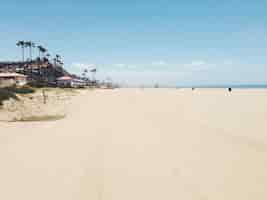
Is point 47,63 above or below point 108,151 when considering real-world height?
above

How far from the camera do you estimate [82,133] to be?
9.40m

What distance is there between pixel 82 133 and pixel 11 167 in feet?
13.3

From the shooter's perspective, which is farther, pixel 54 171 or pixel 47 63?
pixel 47 63

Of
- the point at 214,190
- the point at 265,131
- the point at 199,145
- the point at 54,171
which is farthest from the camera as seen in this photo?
the point at 265,131

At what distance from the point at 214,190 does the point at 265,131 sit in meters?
6.23

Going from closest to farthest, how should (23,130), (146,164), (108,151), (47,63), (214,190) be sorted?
1. (214,190)
2. (146,164)
3. (108,151)
4. (23,130)
5. (47,63)

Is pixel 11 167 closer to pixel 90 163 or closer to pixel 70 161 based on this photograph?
pixel 70 161

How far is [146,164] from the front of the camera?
570 centimetres

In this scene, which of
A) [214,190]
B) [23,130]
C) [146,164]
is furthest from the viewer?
[23,130]

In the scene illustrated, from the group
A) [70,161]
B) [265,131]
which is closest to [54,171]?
[70,161]

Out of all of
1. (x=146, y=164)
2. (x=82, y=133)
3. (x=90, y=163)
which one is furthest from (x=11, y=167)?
(x=82, y=133)

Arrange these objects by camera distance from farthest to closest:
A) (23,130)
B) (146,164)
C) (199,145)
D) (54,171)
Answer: (23,130) < (199,145) < (146,164) < (54,171)

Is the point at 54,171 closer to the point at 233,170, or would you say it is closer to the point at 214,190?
the point at 214,190

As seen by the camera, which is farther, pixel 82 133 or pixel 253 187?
pixel 82 133
